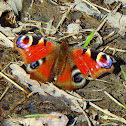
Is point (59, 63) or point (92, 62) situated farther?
point (59, 63)

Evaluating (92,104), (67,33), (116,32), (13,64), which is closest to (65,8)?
(67,33)

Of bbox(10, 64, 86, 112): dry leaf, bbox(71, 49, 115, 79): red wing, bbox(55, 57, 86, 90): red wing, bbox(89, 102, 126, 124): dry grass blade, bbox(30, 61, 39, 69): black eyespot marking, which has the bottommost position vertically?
bbox(89, 102, 126, 124): dry grass blade

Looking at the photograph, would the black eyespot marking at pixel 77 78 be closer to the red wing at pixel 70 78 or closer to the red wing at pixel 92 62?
the red wing at pixel 70 78

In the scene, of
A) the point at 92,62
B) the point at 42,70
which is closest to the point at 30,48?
the point at 42,70

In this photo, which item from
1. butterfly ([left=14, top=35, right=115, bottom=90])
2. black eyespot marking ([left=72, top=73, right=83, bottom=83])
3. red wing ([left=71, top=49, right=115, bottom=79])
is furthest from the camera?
black eyespot marking ([left=72, top=73, right=83, bottom=83])

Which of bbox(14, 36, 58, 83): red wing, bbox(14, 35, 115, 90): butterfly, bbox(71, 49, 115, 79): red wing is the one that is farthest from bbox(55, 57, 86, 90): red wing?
bbox(14, 36, 58, 83): red wing

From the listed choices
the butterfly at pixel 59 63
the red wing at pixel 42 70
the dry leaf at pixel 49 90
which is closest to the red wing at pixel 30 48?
the butterfly at pixel 59 63

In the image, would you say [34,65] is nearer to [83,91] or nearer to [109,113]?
[83,91]

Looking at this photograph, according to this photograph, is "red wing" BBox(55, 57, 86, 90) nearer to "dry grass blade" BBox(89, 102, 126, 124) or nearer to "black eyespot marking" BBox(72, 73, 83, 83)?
"black eyespot marking" BBox(72, 73, 83, 83)
